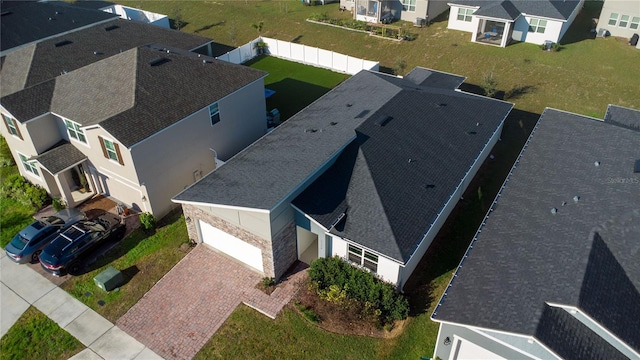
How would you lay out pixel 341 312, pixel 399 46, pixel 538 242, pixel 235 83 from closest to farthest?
pixel 538 242
pixel 341 312
pixel 235 83
pixel 399 46

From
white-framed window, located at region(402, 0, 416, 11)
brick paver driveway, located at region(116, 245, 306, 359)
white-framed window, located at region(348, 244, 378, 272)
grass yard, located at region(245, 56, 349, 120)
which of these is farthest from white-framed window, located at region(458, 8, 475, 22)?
brick paver driveway, located at region(116, 245, 306, 359)

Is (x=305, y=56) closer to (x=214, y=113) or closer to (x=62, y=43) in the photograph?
(x=214, y=113)

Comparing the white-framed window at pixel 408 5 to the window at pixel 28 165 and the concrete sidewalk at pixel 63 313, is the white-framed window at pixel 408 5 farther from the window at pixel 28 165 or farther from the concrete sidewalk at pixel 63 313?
the concrete sidewalk at pixel 63 313

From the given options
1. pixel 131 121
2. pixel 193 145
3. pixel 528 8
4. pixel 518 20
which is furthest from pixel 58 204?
pixel 528 8

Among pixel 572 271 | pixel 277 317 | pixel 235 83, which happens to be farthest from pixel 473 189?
pixel 235 83

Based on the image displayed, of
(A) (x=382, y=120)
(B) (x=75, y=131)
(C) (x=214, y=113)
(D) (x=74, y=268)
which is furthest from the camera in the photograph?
(C) (x=214, y=113)

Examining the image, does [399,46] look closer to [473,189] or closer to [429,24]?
[429,24]
